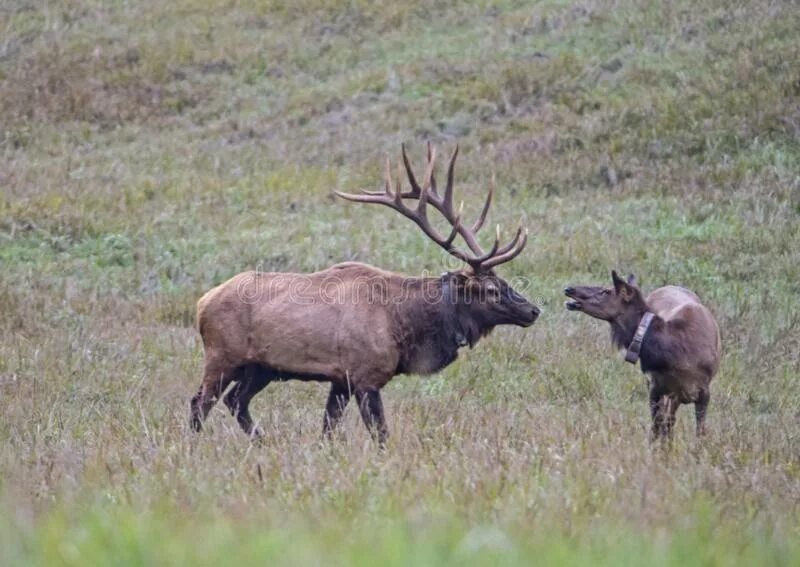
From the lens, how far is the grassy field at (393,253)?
4805 millimetres

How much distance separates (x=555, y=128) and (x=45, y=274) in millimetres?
9253

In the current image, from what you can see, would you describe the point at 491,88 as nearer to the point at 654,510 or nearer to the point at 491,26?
the point at 491,26

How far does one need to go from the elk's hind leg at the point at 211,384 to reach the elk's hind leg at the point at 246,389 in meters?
0.17

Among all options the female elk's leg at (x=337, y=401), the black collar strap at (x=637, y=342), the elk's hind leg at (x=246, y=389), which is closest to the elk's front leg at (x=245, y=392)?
the elk's hind leg at (x=246, y=389)

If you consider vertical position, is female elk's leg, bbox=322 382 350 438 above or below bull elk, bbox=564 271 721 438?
below

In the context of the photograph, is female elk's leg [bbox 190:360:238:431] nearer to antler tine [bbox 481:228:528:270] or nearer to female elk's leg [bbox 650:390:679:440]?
antler tine [bbox 481:228:528:270]

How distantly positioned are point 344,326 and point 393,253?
6.47m

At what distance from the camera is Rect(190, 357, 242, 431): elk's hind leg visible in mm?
9102

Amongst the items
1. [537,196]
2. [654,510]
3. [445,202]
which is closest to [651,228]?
[537,196]

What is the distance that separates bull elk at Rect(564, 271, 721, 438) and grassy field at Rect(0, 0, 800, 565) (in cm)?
34

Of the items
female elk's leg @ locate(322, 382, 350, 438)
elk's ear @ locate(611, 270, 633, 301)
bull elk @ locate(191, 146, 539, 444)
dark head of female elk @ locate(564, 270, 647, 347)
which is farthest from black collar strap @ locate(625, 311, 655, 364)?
female elk's leg @ locate(322, 382, 350, 438)

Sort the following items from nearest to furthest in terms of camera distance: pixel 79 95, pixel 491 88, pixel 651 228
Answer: pixel 651 228
pixel 491 88
pixel 79 95

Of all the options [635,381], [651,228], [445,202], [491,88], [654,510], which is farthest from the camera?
[491,88]

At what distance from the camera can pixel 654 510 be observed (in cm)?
484
